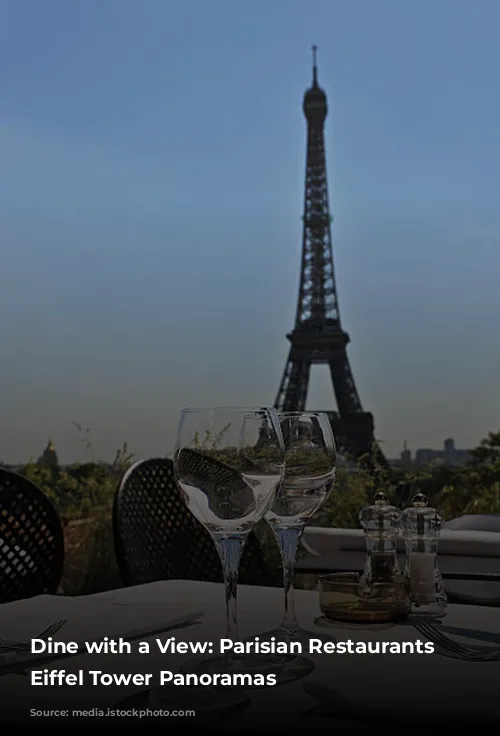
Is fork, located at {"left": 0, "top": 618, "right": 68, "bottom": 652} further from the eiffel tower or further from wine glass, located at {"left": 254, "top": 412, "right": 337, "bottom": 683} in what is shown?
the eiffel tower

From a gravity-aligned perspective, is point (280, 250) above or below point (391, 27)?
below

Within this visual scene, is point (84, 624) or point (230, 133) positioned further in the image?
point (230, 133)

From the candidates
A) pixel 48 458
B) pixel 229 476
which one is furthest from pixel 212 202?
pixel 229 476

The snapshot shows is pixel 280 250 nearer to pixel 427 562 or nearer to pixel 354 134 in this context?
pixel 354 134

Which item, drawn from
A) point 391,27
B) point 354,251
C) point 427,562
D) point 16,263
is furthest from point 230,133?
point 427,562

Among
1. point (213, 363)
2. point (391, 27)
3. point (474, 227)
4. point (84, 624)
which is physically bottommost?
point (84, 624)

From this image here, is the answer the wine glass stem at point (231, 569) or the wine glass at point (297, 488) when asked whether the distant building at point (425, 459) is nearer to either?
the wine glass at point (297, 488)

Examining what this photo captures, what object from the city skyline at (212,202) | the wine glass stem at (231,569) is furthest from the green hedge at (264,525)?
the wine glass stem at (231,569)
